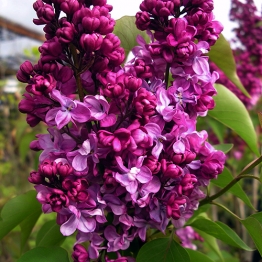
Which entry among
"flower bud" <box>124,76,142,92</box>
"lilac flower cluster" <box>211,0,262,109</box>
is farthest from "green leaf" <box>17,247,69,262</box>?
"lilac flower cluster" <box>211,0,262,109</box>

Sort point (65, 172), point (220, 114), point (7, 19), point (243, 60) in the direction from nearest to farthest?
1. point (65, 172)
2. point (220, 114)
3. point (243, 60)
4. point (7, 19)

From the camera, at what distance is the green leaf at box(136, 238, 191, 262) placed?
0.57 meters

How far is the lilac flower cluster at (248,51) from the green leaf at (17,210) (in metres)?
0.95

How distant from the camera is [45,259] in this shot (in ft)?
1.81

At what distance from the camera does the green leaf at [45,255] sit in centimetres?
54

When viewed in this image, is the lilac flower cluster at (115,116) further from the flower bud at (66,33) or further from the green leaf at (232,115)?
the green leaf at (232,115)

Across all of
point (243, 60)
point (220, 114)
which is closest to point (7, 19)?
point (243, 60)

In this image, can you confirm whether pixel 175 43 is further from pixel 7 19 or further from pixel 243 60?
pixel 7 19

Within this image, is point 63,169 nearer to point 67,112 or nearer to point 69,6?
point 67,112

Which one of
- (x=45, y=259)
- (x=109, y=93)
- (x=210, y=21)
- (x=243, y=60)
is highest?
(x=210, y=21)

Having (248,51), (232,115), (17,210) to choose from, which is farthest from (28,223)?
(248,51)

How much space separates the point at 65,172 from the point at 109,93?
0.11 meters

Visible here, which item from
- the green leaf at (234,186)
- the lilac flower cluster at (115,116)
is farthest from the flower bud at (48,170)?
the green leaf at (234,186)

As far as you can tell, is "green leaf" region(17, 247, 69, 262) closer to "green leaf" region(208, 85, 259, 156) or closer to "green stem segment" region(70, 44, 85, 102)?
"green stem segment" region(70, 44, 85, 102)
